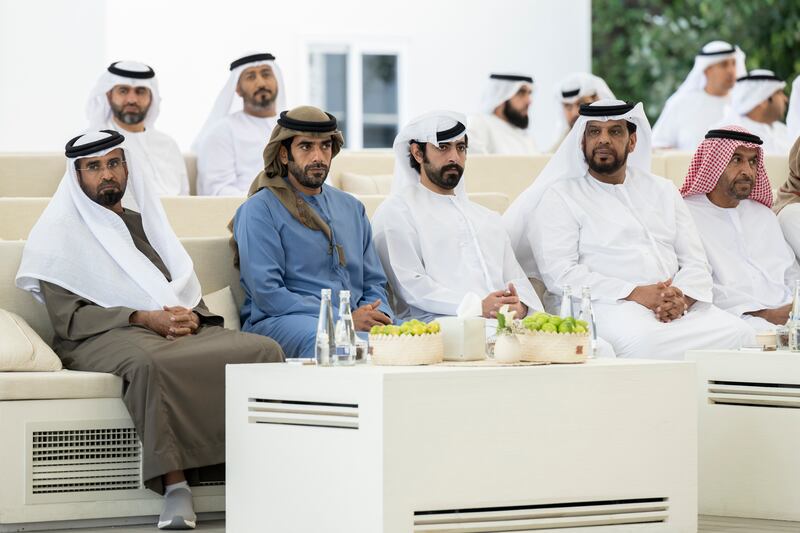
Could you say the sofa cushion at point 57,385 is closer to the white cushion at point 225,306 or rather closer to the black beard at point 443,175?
the white cushion at point 225,306

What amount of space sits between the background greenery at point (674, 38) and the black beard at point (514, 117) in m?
8.76

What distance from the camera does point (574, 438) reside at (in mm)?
4270

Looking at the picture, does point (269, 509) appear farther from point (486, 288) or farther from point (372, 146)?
point (372, 146)

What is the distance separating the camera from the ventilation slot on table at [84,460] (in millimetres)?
4746

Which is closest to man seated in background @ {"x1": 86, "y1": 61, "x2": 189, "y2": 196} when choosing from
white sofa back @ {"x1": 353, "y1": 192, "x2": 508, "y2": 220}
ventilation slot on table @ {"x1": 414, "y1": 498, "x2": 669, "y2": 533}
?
white sofa back @ {"x1": 353, "y1": 192, "x2": 508, "y2": 220}

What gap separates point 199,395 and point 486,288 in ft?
5.63

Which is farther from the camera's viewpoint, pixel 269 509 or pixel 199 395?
pixel 199 395

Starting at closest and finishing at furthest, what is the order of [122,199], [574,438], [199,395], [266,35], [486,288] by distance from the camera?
[574,438], [199,395], [122,199], [486,288], [266,35]

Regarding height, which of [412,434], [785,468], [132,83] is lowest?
[785,468]

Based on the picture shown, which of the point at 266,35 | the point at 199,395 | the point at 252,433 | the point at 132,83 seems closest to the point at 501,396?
the point at 252,433

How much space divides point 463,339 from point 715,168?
8.37ft

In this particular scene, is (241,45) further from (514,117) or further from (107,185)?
(107,185)

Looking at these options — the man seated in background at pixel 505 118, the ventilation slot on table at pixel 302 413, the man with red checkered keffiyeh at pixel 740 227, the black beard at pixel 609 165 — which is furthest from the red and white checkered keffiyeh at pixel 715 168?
the man seated in background at pixel 505 118

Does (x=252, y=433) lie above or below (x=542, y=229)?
below
